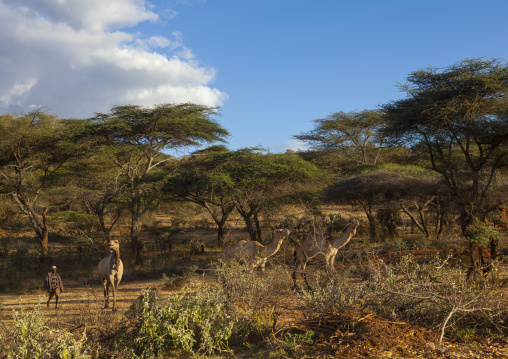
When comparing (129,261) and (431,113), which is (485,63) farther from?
(129,261)

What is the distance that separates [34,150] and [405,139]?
14791 millimetres

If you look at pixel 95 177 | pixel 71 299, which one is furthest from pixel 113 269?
pixel 95 177

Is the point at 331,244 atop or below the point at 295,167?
below

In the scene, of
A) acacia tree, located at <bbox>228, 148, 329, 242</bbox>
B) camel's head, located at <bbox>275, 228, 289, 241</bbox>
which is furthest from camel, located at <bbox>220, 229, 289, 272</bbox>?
acacia tree, located at <bbox>228, 148, 329, 242</bbox>

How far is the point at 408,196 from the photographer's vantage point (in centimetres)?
1599

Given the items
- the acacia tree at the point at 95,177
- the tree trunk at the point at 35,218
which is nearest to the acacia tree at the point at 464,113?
the acacia tree at the point at 95,177

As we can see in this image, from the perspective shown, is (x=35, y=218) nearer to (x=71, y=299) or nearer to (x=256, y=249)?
(x=71, y=299)

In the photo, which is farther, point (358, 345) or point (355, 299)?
point (355, 299)

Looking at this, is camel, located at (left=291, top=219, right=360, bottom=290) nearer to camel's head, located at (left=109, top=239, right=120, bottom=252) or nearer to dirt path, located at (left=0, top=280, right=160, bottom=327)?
camel's head, located at (left=109, top=239, right=120, bottom=252)

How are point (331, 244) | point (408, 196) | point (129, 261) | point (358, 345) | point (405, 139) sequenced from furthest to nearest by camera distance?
point (129, 261)
point (408, 196)
point (405, 139)
point (331, 244)
point (358, 345)

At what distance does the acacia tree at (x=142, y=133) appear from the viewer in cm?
1680

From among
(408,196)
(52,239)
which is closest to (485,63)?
(408,196)

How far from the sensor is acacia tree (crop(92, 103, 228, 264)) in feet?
55.1

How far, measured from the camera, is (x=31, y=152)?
699 inches
